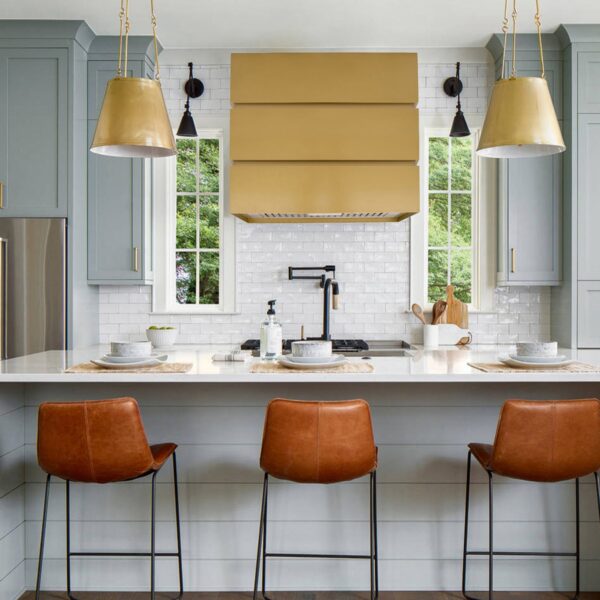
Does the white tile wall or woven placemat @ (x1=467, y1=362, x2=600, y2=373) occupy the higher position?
the white tile wall

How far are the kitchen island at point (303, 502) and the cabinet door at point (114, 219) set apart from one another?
1.57m

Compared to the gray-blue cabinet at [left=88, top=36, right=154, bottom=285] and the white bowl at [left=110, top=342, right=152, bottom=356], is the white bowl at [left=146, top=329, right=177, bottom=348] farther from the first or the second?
the white bowl at [left=110, top=342, right=152, bottom=356]

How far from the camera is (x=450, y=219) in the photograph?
16.0ft

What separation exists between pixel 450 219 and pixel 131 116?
9.75ft

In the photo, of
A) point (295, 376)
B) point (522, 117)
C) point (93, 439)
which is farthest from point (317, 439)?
point (522, 117)

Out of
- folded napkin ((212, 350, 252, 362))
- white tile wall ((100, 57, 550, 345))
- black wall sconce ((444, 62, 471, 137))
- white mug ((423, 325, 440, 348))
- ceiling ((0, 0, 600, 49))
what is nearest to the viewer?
folded napkin ((212, 350, 252, 362))

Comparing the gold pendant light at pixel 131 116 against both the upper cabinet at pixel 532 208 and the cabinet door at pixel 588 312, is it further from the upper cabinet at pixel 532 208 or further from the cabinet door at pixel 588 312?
the cabinet door at pixel 588 312

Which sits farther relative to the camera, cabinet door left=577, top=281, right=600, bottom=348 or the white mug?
the white mug

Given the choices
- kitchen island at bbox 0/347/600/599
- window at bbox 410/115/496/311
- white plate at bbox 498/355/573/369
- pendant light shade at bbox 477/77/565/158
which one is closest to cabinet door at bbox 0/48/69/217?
kitchen island at bbox 0/347/600/599

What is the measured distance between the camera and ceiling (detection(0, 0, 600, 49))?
3.96 metres

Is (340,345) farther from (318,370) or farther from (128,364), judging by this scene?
(128,364)

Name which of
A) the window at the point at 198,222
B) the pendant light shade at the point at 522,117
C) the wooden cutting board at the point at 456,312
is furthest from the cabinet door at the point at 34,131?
the pendant light shade at the point at 522,117

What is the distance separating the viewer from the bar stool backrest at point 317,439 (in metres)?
2.31

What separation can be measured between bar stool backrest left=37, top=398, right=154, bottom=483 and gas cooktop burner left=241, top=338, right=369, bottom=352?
6.45ft
